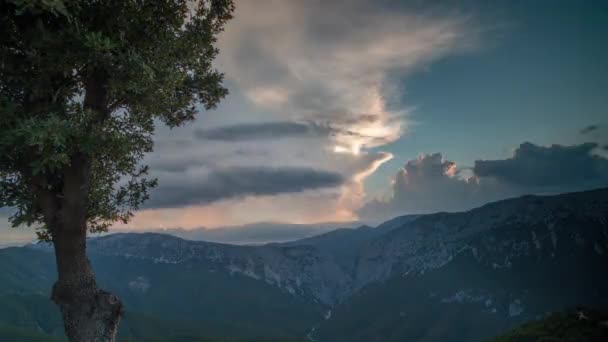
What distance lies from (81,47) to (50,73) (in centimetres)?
159

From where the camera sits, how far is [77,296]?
13859mm

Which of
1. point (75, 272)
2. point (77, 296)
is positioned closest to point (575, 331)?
point (77, 296)

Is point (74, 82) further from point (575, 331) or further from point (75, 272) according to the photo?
point (575, 331)

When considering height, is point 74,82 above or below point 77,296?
above

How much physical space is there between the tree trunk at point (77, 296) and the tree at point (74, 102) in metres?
0.03

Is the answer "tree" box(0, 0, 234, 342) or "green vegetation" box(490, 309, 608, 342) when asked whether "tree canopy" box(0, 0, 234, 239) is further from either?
"green vegetation" box(490, 309, 608, 342)

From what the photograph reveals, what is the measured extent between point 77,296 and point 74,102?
601 centimetres

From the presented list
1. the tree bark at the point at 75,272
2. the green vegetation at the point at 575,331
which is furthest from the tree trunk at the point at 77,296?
the green vegetation at the point at 575,331

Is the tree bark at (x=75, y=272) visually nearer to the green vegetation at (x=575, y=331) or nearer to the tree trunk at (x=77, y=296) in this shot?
the tree trunk at (x=77, y=296)

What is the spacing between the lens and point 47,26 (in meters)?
13.3

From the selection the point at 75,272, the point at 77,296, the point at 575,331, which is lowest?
the point at 575,331

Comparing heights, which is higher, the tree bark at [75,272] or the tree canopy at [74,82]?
the tree canopy at [74,82]

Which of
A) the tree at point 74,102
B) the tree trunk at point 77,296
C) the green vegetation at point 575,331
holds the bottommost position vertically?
the green vegetation at point 575,331

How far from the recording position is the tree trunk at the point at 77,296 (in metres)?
13.8
